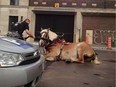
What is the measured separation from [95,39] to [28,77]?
24156 millimetres

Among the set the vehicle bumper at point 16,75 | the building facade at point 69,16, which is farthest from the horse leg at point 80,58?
the building facade at point 69,16

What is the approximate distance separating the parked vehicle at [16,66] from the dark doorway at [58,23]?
24993 mm

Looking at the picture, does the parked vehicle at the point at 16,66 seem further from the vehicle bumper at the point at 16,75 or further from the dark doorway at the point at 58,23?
the dark doorway at the point at 58,23

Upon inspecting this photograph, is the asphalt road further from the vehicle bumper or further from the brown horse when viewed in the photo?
the vehicle bumper

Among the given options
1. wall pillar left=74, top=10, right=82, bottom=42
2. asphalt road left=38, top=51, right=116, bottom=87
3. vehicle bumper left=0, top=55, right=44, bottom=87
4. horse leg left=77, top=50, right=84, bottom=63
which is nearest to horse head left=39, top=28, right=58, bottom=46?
asphalt road left=38, top=51, right=116, bottom=87

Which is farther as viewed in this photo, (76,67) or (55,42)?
(55,42)

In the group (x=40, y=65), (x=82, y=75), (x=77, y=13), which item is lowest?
(x=82, y=75)

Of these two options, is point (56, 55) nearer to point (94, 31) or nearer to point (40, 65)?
point (40, 65)

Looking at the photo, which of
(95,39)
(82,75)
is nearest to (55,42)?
(82,75)

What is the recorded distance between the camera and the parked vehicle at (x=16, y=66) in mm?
4070

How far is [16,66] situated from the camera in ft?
13.8

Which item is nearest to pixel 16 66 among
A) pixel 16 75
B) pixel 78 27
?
pixel 16 75

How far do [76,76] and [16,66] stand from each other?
385 centimetres

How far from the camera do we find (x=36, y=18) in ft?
98.0
